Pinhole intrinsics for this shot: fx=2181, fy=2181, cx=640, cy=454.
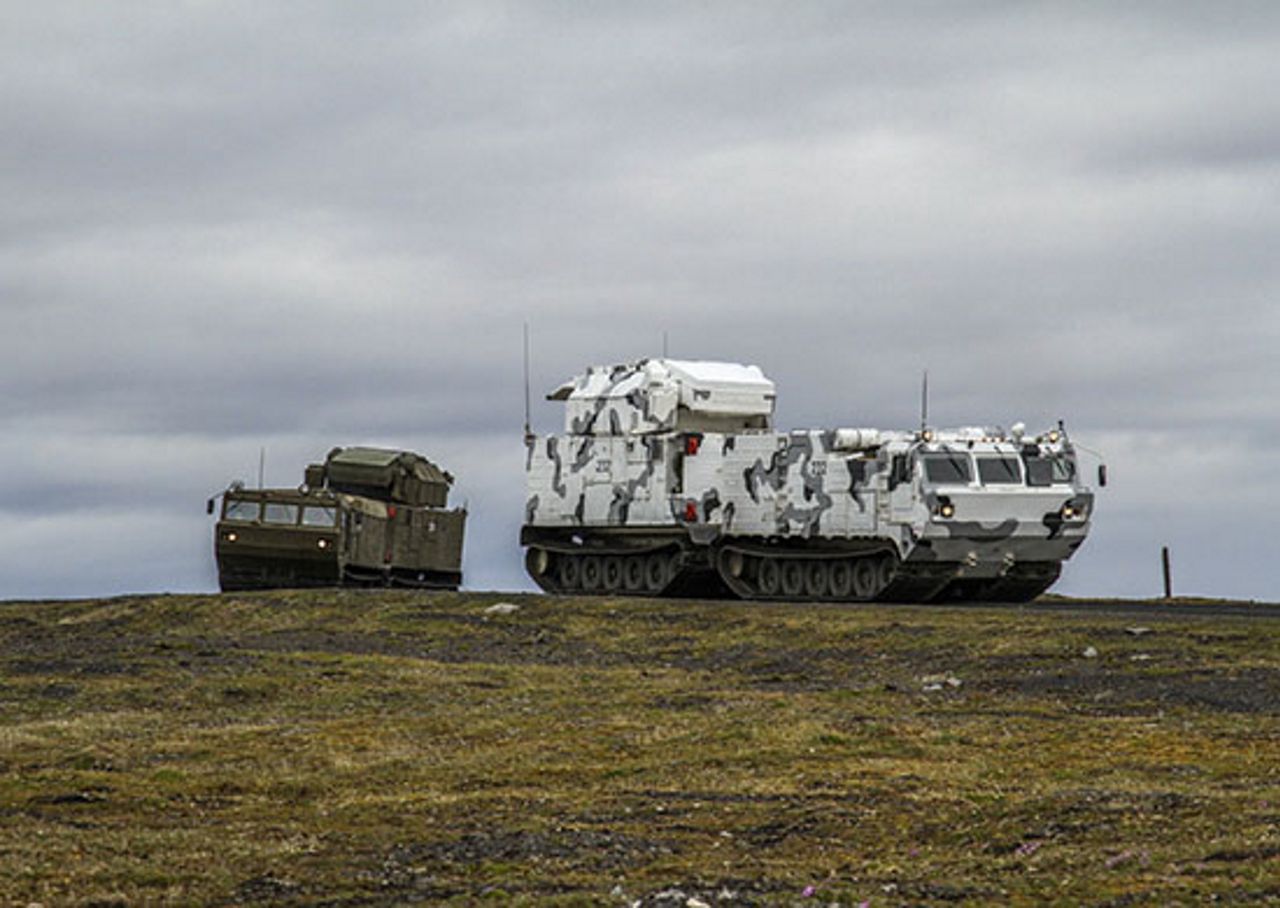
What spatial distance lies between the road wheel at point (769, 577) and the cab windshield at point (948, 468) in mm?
4529

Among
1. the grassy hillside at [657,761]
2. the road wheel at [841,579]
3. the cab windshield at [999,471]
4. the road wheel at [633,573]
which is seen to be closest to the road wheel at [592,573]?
the road wheel at [633,573]

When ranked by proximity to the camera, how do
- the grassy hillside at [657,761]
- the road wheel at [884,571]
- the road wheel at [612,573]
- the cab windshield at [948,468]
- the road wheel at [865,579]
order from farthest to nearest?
the road wheel at [612,573] < the road wheel at [865,579] < the road wheel at [884,571] < the cab windshield at [948,468] < the grassy hillside at [657,761]

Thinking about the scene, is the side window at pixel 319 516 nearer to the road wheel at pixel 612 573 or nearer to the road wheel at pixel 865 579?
the road wheel at pixel 612 573

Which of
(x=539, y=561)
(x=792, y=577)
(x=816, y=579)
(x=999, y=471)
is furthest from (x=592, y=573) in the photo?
(x=999, y=471)

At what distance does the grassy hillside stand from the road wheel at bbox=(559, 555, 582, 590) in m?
10.4

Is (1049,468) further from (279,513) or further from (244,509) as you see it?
(244,509)

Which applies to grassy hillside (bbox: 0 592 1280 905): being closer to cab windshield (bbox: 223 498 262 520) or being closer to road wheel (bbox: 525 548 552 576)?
cab windshield (bbox: 223 498 262 520)

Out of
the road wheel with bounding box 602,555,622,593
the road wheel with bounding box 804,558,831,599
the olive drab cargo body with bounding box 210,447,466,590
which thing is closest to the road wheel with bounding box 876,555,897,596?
the road wheel with bounding box 804,558,831,599

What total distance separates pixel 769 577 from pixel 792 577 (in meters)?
0.67

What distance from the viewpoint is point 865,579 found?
40781 millimetres

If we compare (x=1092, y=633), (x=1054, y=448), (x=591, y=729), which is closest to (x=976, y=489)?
(x=1054, y=448)

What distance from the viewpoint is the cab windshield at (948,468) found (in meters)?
38.9

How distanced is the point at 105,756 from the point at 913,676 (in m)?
11.1

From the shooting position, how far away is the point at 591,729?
2303 centimetres
